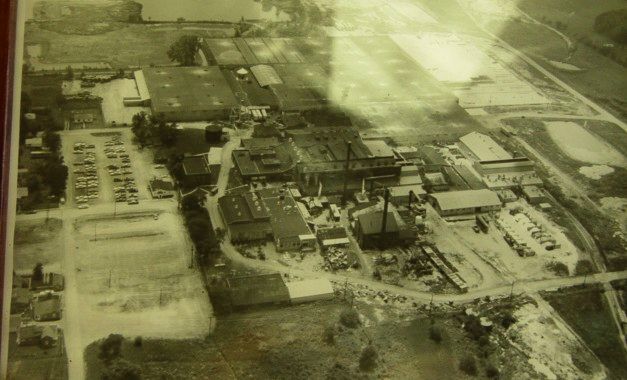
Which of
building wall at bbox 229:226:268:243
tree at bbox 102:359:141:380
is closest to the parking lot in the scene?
building wall at bbox 229:226:268:243

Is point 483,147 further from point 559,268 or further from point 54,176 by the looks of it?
point 54,176

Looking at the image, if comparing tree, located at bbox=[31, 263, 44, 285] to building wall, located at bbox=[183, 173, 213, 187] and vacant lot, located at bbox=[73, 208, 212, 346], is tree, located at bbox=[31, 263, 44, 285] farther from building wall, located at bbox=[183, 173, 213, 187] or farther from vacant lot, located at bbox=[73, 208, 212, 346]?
building wall, located at bbox=[183, 173, 213, 187]

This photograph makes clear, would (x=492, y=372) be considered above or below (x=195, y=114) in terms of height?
above

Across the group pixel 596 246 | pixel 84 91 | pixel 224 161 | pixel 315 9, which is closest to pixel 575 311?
pixel 596 246

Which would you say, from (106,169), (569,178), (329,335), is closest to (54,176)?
(106,169)

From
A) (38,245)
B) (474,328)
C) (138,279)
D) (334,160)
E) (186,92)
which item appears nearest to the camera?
(474,328)

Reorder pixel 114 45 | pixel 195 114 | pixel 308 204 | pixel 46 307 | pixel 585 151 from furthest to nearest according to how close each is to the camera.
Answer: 1. pixel 114 45
2. pixel 585 151
3. pixel 195 114
4. pixel 308 204
5. pixel 46 307

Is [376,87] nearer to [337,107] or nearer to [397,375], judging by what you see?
[337,107]
